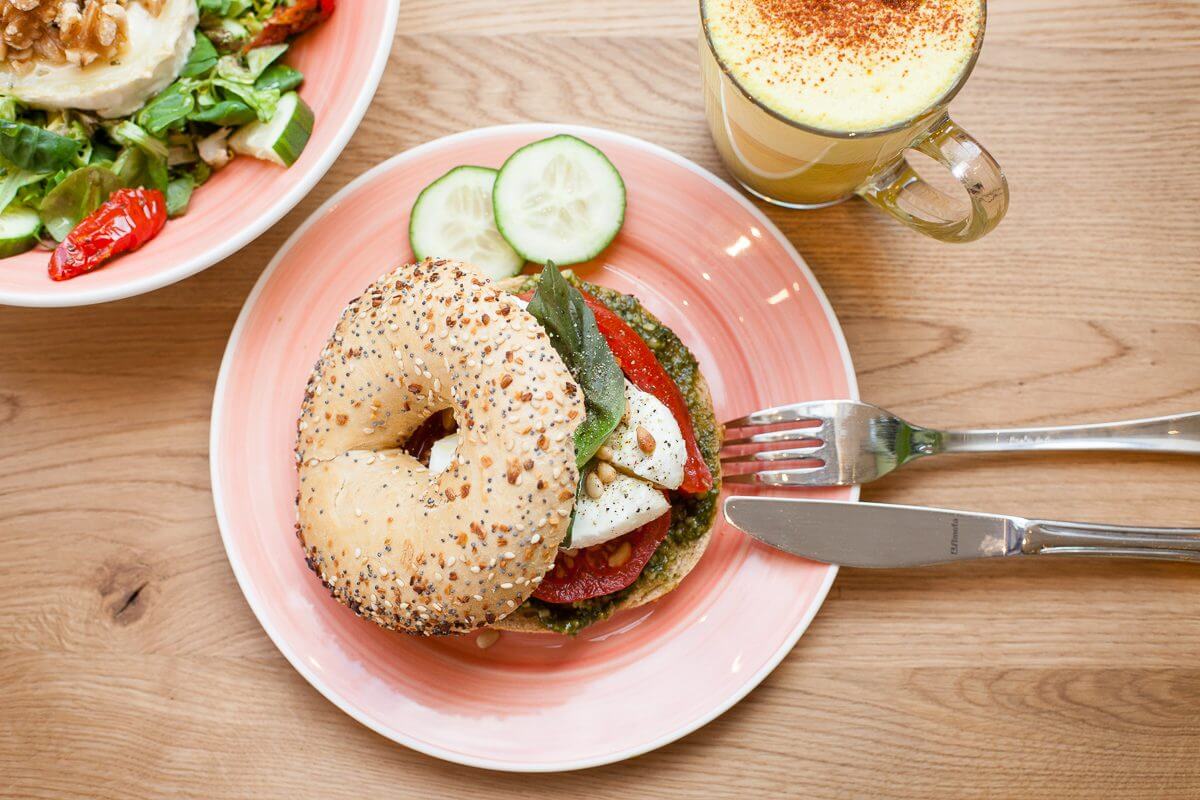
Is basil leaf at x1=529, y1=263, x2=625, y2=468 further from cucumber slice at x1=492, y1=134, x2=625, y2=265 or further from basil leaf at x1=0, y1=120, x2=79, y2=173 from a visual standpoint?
basil leaf at x1=0, y1=120, x2=79, y2=173

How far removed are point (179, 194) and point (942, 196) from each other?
1898 mm

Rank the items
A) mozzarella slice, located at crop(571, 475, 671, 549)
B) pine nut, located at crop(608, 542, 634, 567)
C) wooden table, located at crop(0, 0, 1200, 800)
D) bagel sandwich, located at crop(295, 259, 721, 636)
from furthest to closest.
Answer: wooden table, located at crop(0, 0, 1200, 800) → pine nut, located at crop(608, 542, 634, 567) → mozzarella slice, located at crop(571, 475, 671, 549) → bagel sandwich, located at crop(295, 259, 721, 636)

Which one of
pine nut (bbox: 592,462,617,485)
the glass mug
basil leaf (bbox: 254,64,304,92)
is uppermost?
the glass mug

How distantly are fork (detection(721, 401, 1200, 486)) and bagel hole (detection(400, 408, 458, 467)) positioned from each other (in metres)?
0.71

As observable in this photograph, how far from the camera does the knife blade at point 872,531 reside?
85.8 inches

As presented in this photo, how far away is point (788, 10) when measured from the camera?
1930 mm

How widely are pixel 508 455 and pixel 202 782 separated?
4.16ft

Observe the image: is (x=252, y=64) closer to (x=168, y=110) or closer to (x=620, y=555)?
(x=168, y=110)

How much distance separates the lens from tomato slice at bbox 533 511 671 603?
2066mm

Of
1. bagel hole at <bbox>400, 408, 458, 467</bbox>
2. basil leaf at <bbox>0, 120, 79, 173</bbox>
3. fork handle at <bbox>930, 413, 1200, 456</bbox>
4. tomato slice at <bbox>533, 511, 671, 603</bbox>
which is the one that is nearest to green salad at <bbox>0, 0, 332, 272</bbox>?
basil leaf at <bbox>0, 120, 79, 173</bbox>

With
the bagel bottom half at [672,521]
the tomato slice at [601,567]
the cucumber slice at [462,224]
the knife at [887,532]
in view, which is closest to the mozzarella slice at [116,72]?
the cucumber slice at [462,224]

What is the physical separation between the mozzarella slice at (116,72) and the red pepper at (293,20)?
0.65 ft

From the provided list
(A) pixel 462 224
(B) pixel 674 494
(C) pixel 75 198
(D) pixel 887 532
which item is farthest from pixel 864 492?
(C) pixel 75 198

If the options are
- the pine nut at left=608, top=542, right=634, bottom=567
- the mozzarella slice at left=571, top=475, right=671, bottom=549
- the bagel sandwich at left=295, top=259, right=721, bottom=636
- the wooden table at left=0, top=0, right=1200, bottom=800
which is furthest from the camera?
the wooden table at left=0, top=0, right=1200, bottom=800
